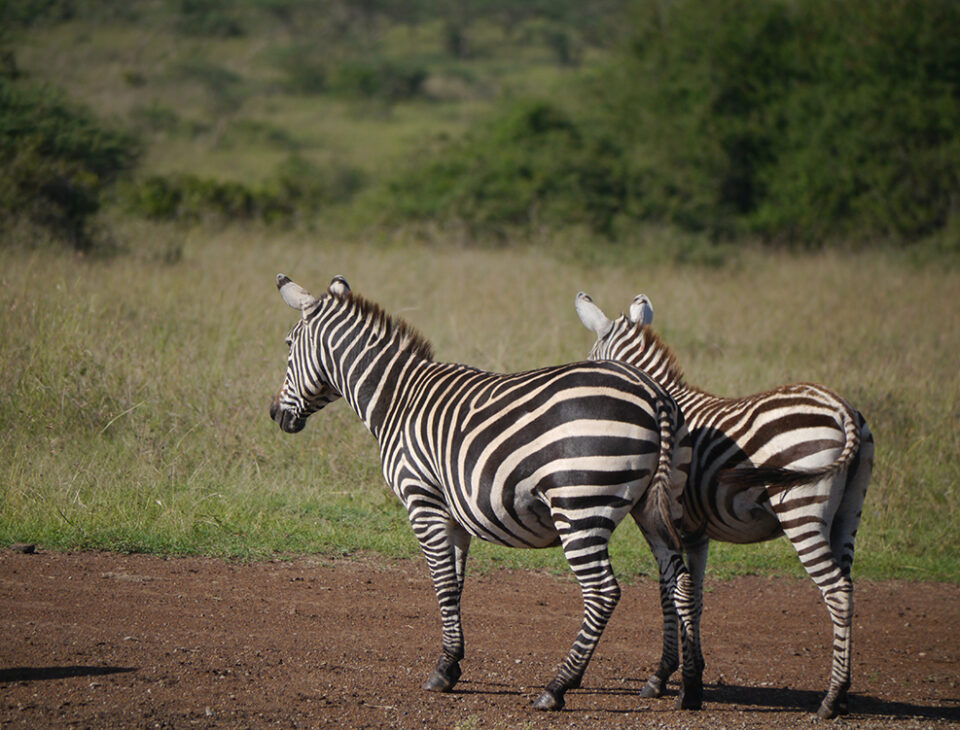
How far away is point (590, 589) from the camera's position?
412 cm

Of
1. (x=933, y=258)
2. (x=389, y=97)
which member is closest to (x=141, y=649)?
(x=933, y=258)

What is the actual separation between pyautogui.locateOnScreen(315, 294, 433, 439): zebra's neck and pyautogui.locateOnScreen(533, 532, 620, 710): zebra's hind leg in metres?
1.30

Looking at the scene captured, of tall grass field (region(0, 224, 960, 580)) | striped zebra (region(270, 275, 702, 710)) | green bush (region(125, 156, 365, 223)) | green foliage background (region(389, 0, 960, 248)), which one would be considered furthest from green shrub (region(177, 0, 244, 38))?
striped zebra (region(270, 275, 702, 710))

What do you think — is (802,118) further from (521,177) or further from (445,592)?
(445,592)

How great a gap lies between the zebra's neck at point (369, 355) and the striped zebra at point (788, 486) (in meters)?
1.47

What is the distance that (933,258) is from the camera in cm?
1802

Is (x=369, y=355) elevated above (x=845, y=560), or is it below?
above

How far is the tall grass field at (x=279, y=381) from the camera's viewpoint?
6773 millimetres

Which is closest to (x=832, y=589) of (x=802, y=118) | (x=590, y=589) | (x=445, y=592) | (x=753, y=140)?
(x=590, y=589)

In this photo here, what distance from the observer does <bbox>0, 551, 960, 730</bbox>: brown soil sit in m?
4.18

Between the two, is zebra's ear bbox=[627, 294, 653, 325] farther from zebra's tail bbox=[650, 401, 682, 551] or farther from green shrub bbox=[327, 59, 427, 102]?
green shrub bbox=[327, 59, 427, 102]

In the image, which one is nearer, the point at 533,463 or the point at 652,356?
the point at 533,463

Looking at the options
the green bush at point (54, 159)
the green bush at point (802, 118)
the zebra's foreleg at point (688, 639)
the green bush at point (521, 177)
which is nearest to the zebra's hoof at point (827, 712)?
the zebra's foreleg at point (688, 639)

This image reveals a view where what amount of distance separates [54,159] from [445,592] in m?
12.7
